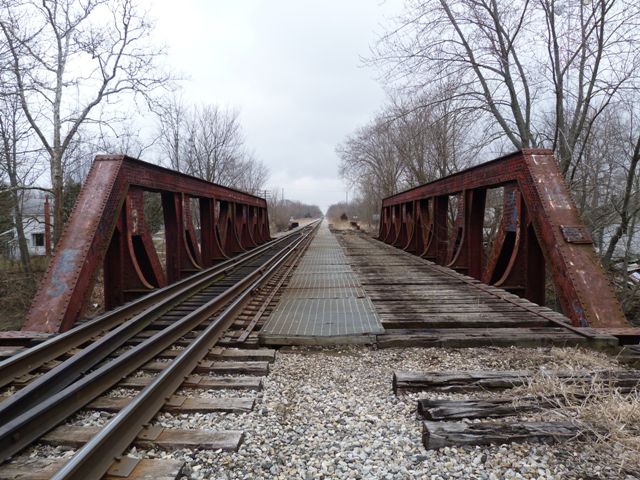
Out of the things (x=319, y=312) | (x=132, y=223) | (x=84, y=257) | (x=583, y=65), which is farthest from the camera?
(x=583, y=65)

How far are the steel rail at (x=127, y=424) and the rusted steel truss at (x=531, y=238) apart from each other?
13.2ft

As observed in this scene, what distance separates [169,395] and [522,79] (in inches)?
414

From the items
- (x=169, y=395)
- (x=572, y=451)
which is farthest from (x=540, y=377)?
(x=169, y=395)

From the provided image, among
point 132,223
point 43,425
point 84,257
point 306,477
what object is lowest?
point 306,477

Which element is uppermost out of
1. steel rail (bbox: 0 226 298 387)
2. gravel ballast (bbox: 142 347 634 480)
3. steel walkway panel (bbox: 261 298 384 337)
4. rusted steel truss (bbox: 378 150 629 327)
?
rusted steel truss (bbox: 378 150 629 327)

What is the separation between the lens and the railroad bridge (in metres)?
2.67

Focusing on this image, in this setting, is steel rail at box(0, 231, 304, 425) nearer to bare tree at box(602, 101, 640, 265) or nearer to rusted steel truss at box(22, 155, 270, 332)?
rusted steel truss at box(22, 155, 270, 332)

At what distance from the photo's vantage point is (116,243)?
605cm

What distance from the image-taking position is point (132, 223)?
6.02 meters

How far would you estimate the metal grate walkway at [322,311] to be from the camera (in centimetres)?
438

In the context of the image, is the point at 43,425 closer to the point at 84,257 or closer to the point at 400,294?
the point at 84,257

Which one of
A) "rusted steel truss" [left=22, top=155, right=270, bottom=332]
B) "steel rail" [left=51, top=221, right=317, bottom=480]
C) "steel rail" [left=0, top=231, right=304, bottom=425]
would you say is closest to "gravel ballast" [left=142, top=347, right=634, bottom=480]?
"steel rail" [left=51, top=221, right=317, bottom=480]

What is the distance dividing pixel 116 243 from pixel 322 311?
3.20 meters

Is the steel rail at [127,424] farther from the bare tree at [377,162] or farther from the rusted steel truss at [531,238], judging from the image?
the bare tree at [377,162]
